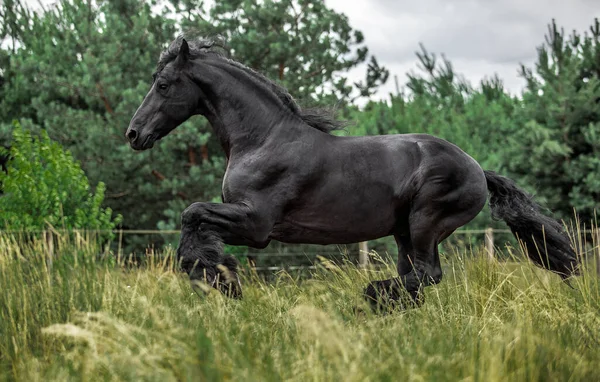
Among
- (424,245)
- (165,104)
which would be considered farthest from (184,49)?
(424,245)

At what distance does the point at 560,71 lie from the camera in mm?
14922

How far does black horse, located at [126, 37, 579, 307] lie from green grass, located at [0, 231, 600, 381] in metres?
0.42

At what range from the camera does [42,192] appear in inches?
404

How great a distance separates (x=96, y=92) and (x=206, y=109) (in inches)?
454

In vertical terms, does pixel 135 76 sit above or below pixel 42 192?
above

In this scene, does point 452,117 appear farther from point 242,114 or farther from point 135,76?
point 242,114

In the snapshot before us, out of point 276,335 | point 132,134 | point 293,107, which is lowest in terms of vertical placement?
point 276,335

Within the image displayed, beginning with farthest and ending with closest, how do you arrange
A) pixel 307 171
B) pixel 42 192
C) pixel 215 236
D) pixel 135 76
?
pixel 135 76 < pixel 42 192 < pixel 307 171 < pixel 215 236

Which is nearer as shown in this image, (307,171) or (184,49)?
(307,171)

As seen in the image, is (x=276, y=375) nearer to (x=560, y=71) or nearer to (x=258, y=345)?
(x=258, y=345)

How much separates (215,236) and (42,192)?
646cm

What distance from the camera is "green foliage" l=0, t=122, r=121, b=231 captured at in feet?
33.2

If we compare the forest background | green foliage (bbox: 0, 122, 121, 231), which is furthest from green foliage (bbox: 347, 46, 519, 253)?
green foliage (bbox: 0, 122, 121, 231)

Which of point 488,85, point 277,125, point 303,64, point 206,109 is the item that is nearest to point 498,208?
point 277,125
